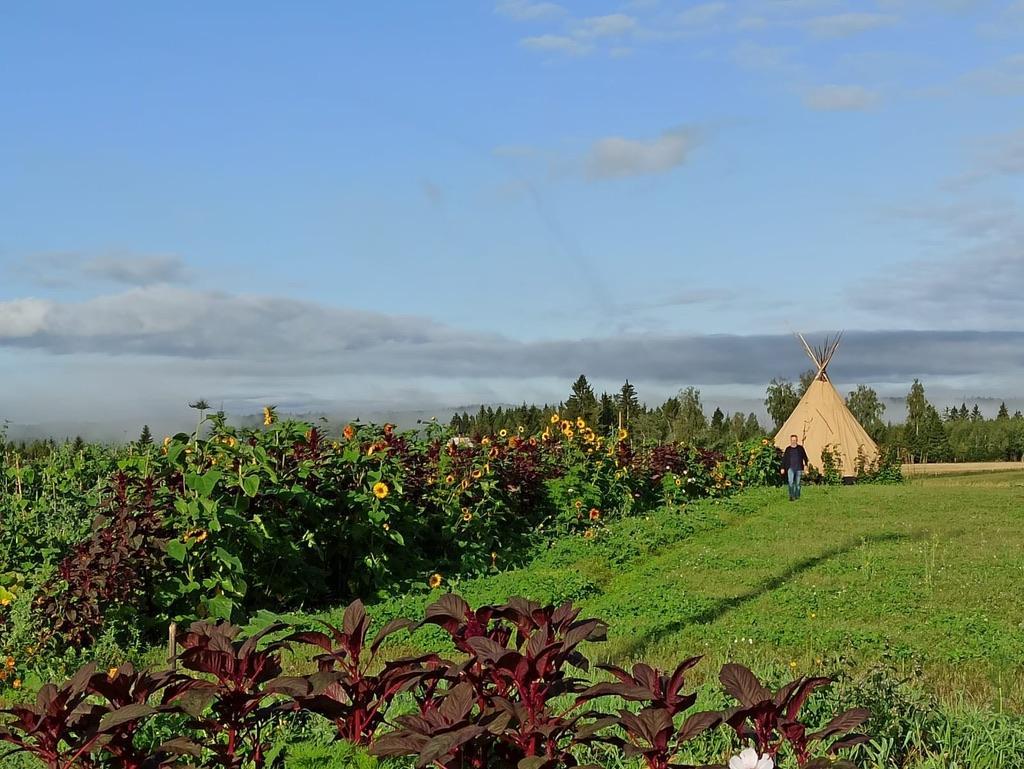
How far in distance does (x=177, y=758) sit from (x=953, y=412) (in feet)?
223

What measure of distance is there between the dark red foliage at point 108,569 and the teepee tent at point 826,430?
851 inches

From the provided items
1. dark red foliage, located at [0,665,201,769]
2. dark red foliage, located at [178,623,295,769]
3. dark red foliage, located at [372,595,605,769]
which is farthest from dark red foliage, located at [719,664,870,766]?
dark red foliage, located at [0,665,201,769]

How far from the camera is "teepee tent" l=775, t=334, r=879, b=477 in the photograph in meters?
26.2

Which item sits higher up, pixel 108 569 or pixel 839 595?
pixel 108 569

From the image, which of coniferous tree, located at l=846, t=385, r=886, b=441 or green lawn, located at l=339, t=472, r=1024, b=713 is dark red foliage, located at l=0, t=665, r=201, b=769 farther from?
coniferous tree, located at l=846, t=385, r=886, b=441

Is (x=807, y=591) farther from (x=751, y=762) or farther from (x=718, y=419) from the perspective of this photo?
(x=718, y=419)

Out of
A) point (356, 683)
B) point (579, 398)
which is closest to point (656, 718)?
point (356, 683)

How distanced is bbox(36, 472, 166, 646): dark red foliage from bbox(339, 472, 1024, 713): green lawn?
5.96ft

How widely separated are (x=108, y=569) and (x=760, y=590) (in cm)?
508

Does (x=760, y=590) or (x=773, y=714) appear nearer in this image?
(x=773, y=714)

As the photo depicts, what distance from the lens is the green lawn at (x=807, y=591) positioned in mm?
6164

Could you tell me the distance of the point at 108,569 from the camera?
20.7 feet

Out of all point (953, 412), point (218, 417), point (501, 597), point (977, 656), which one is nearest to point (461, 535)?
point (501, 597)

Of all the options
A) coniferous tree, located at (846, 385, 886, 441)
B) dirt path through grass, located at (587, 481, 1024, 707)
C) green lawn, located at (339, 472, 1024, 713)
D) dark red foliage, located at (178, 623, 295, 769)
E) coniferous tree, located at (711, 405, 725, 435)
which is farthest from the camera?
coniferous tree, located at (846, 385, 886, 441)
